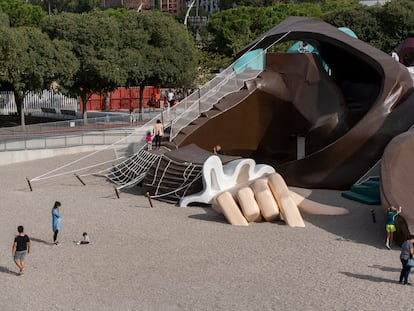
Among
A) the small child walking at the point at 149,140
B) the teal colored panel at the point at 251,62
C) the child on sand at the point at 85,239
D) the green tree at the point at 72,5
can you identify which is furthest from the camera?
the green tree at the point at 72,5

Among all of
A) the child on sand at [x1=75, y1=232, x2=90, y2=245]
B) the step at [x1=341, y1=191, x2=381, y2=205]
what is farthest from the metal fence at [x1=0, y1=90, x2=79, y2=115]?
the child on sand at [x1=75, y1=232, x2=90, y2=245]

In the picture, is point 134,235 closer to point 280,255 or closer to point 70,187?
point 280,255

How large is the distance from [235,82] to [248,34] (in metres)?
53.7

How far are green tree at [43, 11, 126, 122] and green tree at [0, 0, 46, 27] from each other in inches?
928

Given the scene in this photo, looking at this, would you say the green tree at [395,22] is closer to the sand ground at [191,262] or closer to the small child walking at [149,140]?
the small child walking at [149,140]

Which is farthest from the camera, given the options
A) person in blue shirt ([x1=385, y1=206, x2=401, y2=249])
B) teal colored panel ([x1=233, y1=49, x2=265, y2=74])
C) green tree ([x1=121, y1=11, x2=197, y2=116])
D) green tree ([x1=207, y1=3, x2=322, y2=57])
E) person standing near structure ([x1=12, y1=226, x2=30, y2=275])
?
green tree ([x1=207, y1=3, x2=322, y2=57])

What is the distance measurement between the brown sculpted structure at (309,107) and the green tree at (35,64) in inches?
561

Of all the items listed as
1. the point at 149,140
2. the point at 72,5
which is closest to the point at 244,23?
the point at 149,140

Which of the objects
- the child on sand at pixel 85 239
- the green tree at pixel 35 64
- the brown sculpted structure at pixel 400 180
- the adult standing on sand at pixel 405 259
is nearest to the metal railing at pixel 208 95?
the brown sculpted structure at pixel 400 180

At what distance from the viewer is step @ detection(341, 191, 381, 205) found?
2312 centimetres

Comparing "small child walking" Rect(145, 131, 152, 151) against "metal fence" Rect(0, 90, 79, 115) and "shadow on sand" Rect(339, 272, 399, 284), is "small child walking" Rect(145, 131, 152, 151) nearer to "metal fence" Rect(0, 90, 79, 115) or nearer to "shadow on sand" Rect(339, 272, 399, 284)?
"shadow on sand" Rect(339, 272, 399, 284)

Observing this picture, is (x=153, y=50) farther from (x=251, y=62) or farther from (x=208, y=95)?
(x=208, y=95)

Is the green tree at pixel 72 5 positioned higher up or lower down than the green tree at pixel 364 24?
lower down

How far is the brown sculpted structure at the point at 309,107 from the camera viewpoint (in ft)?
82.9
